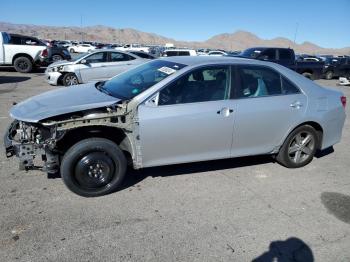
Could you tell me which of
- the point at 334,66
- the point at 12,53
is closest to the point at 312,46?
the point at 334,66

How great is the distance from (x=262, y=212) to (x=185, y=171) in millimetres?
1353

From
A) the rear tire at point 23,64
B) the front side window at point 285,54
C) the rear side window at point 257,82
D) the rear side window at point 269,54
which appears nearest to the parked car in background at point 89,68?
the rear tire at point 23,64

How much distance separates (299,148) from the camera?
510 centimetres

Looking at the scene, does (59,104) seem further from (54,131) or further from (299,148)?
(299,148)

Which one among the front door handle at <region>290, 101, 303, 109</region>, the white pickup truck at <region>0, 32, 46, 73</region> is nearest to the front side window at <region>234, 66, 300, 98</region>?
the front door handle at <region>290, 101, 303, 109</region>

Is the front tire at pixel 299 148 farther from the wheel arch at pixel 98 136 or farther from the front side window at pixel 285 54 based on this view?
the front side window at pixel 285 54

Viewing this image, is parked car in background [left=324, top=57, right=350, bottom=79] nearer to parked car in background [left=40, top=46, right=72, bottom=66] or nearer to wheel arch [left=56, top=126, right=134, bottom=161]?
parked car in background [left=40, top=46, right=72, bottom=66]

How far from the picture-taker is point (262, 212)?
388cm

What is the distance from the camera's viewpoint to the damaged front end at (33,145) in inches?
148

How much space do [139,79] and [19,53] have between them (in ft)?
44.8

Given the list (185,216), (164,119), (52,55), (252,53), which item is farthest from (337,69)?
(185,216)

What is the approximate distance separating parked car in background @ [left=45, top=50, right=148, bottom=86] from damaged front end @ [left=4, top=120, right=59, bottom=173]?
8.03 m

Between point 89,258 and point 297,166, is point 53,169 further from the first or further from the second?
point 297,166

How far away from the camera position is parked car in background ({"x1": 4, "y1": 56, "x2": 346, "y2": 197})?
151 inches
